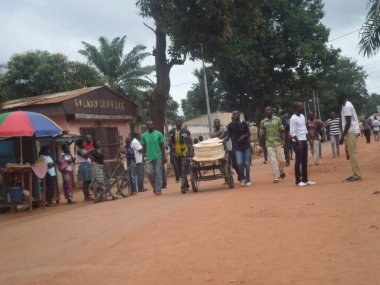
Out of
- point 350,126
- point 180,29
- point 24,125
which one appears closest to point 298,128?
point 350,126

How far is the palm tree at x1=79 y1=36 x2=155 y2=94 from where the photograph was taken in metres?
33.7

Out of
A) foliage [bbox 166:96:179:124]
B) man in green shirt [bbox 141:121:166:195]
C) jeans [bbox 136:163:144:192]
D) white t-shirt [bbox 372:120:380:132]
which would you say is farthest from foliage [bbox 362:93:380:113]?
man in green shirt [bbox 141:121:166:195]

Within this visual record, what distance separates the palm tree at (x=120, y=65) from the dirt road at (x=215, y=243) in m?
25.2

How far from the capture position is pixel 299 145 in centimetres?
1030

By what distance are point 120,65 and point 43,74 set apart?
18.8 ft

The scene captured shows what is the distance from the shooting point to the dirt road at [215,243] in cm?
439

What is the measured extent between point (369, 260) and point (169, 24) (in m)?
16.5

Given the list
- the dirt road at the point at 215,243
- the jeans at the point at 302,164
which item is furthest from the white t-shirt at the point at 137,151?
the jeans at the point at 302,164

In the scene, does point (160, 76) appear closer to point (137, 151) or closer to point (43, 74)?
point (137, 151)

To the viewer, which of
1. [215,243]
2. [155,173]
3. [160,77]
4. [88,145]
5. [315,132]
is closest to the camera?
[215,243]

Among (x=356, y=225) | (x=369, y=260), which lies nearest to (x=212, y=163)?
(x=356, y=225)

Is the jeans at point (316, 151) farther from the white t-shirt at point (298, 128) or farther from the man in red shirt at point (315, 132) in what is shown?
the white t-shirt at point (298, 128)

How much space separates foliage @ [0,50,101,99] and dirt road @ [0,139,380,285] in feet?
76.0

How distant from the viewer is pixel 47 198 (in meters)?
13.0
